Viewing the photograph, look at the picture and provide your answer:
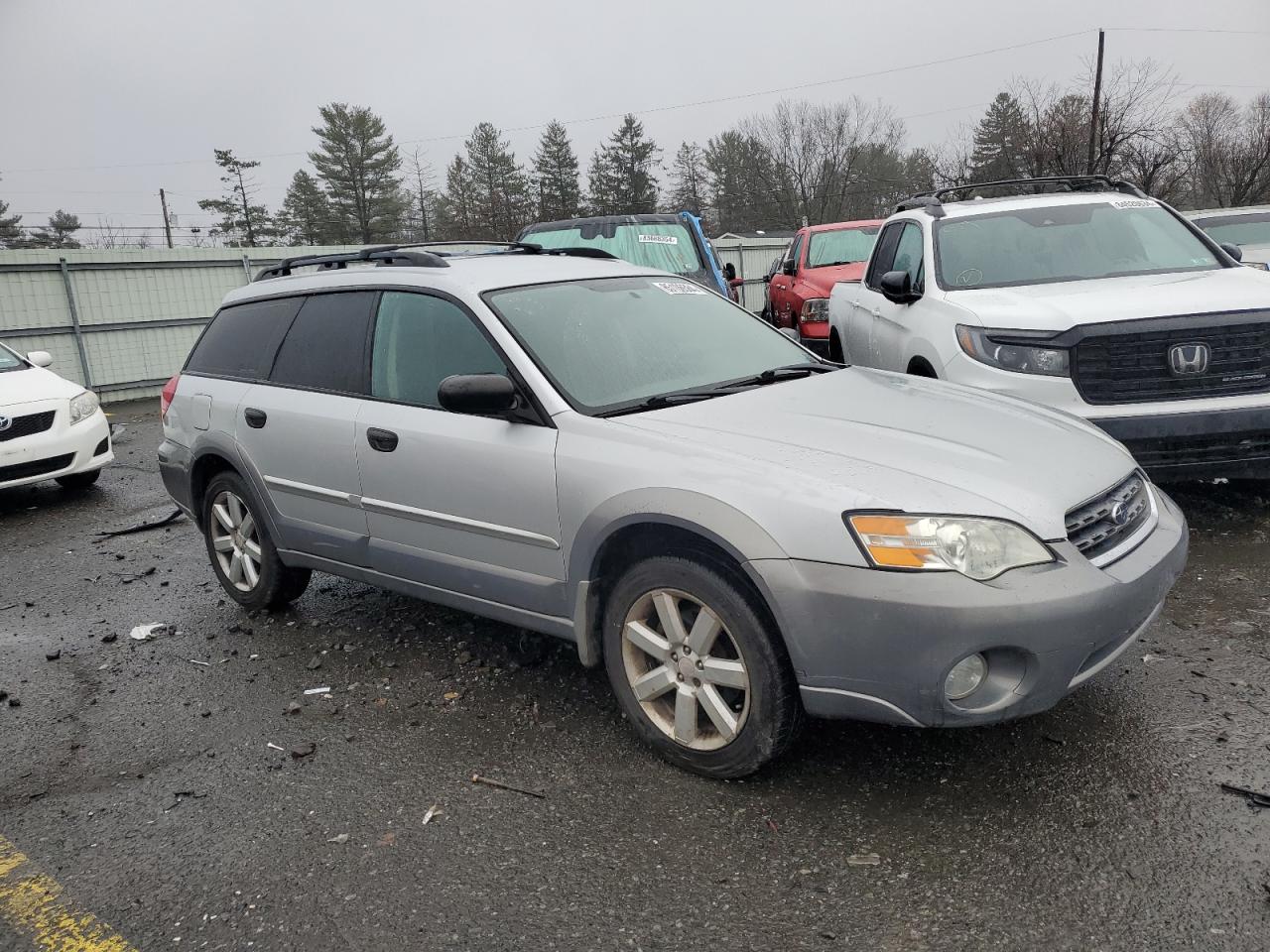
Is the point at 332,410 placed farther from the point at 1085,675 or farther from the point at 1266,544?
the point at 1266,544

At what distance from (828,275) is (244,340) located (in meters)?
8.89

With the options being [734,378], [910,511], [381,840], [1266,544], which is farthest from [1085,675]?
[1266,544]

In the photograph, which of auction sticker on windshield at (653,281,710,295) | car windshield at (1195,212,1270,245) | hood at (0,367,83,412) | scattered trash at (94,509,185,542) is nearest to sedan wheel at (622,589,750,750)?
auction sticker on windshield at (653,281,710,295)

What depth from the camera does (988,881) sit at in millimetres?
2564

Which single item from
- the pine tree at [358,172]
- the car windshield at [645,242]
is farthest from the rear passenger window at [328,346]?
the pine tree at [358,172]

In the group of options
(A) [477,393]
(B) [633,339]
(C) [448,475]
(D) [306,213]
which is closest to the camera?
(A) [477,393]

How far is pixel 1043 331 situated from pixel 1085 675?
2.72 meters

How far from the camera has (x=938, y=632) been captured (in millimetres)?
2617

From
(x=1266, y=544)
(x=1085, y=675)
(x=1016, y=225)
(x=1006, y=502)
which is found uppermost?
(x=1016, y=225)

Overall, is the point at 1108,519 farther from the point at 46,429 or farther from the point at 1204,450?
the point at 46,429

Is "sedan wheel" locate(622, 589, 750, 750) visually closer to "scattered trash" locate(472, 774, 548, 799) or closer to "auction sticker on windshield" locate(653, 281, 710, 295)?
"scattered trash" locate(472, 774, 548, 799)

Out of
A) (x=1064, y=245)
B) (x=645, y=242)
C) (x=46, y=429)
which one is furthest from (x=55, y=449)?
(x=1064, y=245)

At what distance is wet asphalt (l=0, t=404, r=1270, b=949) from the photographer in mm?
2500

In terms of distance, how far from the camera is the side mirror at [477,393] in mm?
3418
